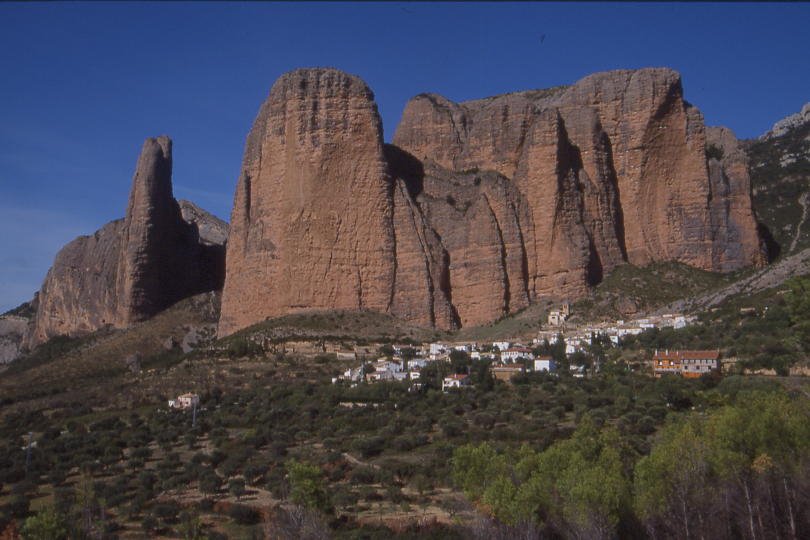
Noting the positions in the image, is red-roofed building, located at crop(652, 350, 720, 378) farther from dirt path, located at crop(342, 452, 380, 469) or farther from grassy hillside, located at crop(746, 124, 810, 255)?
grassy hillside, located at crop(746, 124, 810, 255)

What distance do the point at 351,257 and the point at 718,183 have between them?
2496cm

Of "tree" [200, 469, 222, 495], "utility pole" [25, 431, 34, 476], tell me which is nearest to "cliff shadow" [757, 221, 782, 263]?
"tree" [200, 469, 222, 495]

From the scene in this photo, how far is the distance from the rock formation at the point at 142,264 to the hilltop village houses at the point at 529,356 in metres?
31.4

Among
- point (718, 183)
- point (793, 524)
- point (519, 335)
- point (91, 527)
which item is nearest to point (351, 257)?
point (519, 335)

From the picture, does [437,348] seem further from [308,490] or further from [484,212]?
[308,490]

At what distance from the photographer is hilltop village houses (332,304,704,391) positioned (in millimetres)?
45625

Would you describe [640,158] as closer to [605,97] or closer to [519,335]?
[605,97]

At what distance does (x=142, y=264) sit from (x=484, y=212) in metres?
31.6

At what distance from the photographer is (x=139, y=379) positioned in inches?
2253

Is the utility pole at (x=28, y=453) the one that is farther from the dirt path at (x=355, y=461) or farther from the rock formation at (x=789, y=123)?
the rock formation at (x=789, y=123)

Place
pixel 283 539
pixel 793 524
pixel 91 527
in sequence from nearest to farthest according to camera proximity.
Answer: pixel 793 524 < pixel 283 539 < pixel 91 527

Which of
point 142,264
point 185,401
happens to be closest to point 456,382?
point 185,401

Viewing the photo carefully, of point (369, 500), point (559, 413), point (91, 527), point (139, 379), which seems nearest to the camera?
point (91, 527)

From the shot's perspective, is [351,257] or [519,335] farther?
[351,257]
